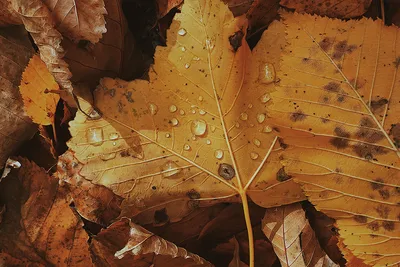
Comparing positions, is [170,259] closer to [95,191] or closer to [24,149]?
[95,191]

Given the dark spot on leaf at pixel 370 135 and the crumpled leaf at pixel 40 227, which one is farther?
the crumpled leaf at pixel 40 227

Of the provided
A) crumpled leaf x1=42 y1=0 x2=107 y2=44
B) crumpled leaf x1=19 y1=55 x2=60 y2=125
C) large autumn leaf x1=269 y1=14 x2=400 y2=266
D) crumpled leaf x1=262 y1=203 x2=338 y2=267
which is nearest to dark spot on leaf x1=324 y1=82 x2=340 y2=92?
large autumn leaf x1=269 y1=14 x2=400 y2=266

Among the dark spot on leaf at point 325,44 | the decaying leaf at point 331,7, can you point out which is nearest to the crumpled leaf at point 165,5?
the decaying leaf at point 331,7

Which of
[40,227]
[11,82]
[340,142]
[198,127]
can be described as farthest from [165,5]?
[40,227]

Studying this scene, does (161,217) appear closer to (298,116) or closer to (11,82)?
(298,116)

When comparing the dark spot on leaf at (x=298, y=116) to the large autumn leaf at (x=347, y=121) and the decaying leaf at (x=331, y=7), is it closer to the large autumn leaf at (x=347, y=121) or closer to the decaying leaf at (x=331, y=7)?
the large autumn leaf at (x=347, y=121)

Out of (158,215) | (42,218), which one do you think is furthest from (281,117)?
(42,218)
